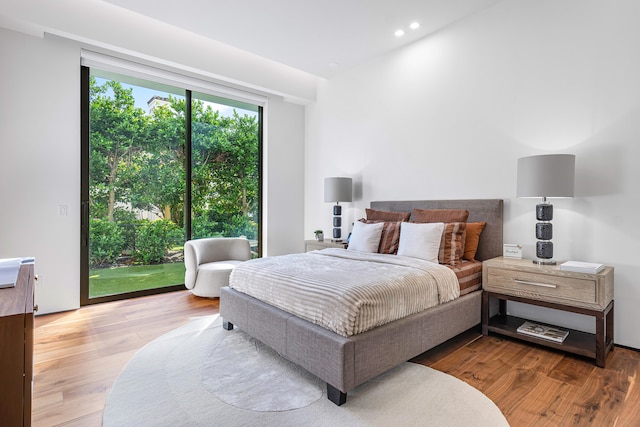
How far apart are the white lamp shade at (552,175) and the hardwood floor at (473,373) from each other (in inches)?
47.6

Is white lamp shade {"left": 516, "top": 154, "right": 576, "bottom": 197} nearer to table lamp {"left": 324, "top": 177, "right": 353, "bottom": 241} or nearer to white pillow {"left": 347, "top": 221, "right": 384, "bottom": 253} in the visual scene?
white pillow {"left": 347, "top": 221, "right": 384, "bottom": 253}

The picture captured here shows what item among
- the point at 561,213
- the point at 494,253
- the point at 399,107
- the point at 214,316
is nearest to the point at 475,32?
the point at 399,107

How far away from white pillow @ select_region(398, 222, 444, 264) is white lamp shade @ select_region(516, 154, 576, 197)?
2.57ft

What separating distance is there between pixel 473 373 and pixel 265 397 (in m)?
1.33

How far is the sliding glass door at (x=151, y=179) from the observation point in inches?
143

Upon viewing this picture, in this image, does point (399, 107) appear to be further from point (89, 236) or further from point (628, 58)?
point (89, 236)

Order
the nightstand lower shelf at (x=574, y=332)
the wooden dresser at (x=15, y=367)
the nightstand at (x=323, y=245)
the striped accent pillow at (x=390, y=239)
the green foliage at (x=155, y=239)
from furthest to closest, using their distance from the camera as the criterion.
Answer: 1. the nightstand at (x=323, y=245)
2. the green foliage at (x=155, y=239)
3. the striped accent pillow at (x=390, y=239)
4. the nightstand lower shelf at (x=574, y=332)
5. the wooden dresser at (x=15, y=367)

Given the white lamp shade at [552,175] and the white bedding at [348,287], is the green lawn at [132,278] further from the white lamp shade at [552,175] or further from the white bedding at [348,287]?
the white lamp shade at [552,175]

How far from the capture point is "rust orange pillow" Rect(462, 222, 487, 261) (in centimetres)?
309

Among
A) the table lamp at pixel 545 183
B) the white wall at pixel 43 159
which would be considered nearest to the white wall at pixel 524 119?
the table lamp at pixel 545 183

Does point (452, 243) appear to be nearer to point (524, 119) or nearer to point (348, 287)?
point (524, 119)

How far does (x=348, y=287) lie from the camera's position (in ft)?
6.28

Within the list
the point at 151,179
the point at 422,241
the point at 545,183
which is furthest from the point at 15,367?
the point at 151,179

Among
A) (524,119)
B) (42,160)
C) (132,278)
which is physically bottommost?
(132,278)
